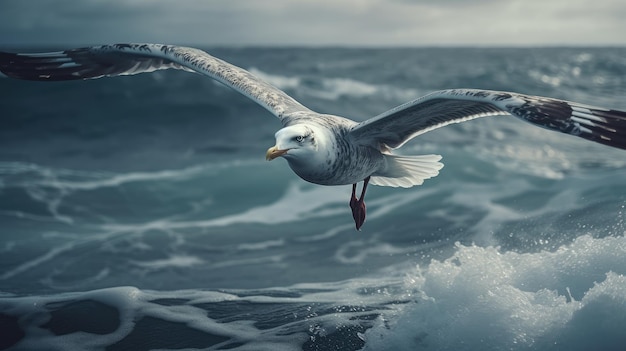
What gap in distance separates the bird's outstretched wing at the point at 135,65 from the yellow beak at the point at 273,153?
54.4 inches

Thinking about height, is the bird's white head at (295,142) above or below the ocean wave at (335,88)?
below

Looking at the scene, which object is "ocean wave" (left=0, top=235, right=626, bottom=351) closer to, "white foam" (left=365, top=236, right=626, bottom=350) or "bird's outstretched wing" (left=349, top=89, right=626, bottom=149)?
"white foam" (left=365, top=236, right=626, bottom=350)

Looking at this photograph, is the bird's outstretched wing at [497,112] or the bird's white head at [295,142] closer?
the bird's outstretched wing at [497,112]

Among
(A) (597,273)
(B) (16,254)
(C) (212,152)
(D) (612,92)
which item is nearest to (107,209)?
(B) (16,254)

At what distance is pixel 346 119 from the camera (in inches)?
293

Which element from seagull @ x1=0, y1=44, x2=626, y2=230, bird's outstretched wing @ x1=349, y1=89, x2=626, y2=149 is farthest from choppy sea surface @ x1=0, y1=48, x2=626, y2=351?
bird's outstretched wing @ x1=349, y1=89, x2=626, y2=149

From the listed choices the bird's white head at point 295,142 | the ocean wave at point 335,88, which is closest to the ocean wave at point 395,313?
the bird's white head at point 295,142

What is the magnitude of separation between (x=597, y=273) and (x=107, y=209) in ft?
35.6

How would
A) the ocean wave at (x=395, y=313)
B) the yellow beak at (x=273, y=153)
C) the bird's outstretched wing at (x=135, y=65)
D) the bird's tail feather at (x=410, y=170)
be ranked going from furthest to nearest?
1. the bird's tail feather at (x=410, y=170)
2. the bird's outstretched wing at (x=135, y=65)
3. the ocean wave at (x=395, y=313)
4. the yellow beak at (x=273, y=153)

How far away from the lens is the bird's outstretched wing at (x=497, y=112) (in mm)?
5746

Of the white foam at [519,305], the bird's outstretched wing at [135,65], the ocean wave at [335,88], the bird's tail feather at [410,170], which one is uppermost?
the ocean wave at [335,88]

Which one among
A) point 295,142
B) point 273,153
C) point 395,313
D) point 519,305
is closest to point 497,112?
point 519,305

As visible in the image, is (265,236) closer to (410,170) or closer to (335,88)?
(410,170)

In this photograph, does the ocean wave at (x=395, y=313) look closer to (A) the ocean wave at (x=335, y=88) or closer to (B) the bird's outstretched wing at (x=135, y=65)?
(B) the bird's outstretched wing at (x=135, y=65)
